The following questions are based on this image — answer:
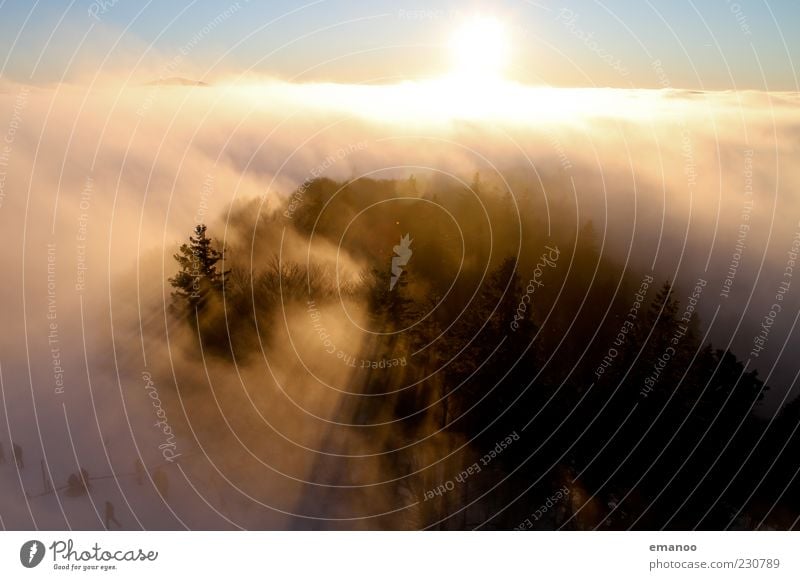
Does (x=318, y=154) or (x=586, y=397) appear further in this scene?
(x=586, y=397)

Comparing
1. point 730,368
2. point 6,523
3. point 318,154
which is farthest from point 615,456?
point 6,523

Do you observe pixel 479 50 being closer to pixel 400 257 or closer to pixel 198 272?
pixel 400 257

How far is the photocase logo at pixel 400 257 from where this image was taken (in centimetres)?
842

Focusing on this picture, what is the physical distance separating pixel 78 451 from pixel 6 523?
3.01ft

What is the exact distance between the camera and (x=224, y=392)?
325 inches

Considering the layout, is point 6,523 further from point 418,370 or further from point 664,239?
point 664,239

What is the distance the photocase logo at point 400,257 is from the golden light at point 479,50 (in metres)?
1.91
